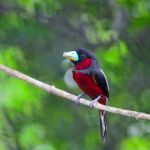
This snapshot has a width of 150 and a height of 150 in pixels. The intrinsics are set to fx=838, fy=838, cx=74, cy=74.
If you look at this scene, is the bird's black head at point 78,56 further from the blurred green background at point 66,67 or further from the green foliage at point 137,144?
the green foliage at point 137,144

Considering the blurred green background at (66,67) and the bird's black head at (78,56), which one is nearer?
the bird's black head at (78,56)

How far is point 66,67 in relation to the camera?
26.9 feet

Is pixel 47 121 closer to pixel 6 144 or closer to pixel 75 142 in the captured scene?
pixel 75 142

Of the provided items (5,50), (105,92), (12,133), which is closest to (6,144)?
(12,133)

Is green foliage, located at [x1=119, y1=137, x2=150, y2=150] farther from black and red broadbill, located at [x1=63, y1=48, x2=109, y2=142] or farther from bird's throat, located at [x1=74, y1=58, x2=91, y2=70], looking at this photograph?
bird's throat, located at [x1=74, y1=58, x2=91, y2=70]

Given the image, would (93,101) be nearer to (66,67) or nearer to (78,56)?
(78,56)

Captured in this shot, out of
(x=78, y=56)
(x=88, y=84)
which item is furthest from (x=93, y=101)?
(x=78, y=56)

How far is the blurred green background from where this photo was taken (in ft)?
25.3

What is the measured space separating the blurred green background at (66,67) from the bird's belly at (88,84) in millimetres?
1764

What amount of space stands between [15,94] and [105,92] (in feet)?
7.20

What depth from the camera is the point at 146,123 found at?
8.01 metres

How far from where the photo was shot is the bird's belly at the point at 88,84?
555 centimetres

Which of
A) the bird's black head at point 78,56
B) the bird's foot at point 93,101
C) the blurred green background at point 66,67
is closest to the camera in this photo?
the bird's foot at point 93,101

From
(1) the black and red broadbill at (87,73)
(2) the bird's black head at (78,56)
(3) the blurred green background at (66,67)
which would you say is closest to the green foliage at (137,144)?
(3) the blurred green background at (66,67)
